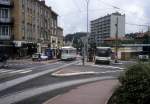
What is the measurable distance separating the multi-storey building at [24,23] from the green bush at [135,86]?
6878 centimetres

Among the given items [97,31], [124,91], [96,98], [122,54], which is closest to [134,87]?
[124,91]

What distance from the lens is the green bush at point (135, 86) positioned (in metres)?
11.8

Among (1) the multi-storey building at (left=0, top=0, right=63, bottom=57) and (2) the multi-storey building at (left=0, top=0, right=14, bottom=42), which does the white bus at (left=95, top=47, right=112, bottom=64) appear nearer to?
(1) the multi-storey building at (left=0, top=0, right=63, bottom=57)

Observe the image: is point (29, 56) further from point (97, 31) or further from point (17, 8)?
point (97, 31)

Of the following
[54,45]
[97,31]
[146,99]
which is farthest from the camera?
[54,45]

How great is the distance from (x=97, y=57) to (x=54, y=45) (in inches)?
2240

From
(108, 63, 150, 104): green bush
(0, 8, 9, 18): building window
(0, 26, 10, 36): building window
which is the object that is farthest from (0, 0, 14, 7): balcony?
(108, 63, 150, 104): green bush

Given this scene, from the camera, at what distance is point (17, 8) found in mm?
81000

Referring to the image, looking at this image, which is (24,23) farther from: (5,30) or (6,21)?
(5,30)

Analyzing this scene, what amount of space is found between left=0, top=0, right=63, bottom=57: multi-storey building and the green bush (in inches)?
2708

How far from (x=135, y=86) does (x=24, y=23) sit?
240 feet

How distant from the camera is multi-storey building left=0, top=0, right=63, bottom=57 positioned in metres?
80.9

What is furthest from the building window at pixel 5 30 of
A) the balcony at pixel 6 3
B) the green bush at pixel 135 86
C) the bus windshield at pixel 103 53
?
the green bush at pixel 135 86

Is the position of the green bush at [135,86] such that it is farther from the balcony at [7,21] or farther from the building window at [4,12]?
the building window at [4,12]
